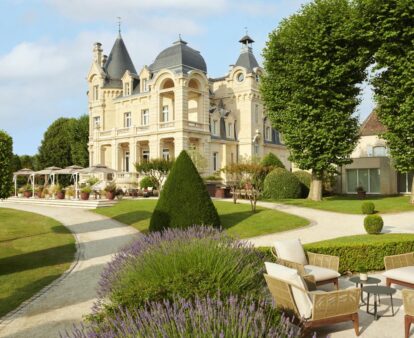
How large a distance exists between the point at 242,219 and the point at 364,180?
19.8m

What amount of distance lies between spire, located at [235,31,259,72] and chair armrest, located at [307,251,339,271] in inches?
1531

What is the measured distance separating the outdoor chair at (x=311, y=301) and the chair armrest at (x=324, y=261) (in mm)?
2576

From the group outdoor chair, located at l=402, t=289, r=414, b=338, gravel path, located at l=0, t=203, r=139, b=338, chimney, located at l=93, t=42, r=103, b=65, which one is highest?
chimney, located at l=93, t=42, r=103, b=65

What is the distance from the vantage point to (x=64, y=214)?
24.5 m

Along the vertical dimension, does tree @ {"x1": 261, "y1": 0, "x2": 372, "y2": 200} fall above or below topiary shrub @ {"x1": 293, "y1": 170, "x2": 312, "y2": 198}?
above

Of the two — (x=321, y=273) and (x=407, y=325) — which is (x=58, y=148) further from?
(x=407, y=325)

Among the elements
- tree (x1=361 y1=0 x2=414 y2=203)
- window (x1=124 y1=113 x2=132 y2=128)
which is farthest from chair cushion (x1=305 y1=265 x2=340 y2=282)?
window (x1=124 y1=113 x2=132 y2=128)

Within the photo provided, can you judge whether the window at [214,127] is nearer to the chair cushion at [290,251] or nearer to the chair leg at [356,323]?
the chair cushion at [290,251]

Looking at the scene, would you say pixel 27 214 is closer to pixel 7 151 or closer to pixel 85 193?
pixel 85 193

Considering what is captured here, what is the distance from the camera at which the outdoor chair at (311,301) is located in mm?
6012

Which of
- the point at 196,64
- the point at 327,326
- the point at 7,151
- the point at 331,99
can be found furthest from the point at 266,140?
the point at 327,326

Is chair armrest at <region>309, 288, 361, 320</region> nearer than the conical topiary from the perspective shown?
Yes

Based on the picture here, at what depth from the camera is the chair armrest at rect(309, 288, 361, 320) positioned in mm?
5996

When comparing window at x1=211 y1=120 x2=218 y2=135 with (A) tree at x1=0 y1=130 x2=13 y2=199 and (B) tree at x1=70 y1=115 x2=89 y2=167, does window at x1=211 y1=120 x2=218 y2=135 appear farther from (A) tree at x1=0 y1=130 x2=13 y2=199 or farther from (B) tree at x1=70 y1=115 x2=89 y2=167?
(A) tree at x1=0 y1=130 x2=13 y2=199
